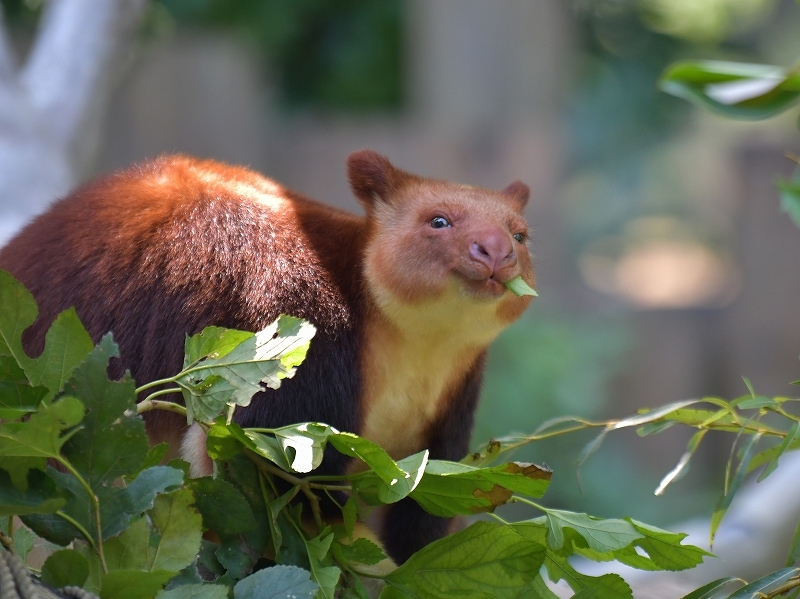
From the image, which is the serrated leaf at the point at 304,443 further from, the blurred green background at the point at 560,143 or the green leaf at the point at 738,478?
the blurred green background at the point at 560,143

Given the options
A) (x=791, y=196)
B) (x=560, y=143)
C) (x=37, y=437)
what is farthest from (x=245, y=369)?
(x=560, y=143)

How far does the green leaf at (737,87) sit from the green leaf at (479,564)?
102 cm

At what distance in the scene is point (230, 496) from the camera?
171cm

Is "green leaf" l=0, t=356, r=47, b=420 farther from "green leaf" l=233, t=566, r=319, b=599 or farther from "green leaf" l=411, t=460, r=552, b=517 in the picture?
"green leaf" l=411, t=460, r=552, b=517

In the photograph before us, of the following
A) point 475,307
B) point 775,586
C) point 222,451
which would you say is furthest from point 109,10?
point 775,586

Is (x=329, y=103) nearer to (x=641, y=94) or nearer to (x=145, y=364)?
(x=641, y=94)

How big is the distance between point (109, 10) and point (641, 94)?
19.6 feet

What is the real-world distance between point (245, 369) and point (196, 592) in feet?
1.22

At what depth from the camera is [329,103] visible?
32.3 ft

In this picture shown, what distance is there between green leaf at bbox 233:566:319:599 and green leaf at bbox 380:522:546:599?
32 centimetres

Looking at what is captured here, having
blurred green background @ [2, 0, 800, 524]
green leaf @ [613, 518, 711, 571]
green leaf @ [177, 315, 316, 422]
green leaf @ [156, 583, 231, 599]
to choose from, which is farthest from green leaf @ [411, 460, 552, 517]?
blurred green background @ [2, 0, 800, 524]

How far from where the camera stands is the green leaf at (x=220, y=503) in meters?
1.71

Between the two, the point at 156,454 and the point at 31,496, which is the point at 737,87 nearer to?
the point at 156,454

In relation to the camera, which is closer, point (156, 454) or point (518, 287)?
point (156, 454)
